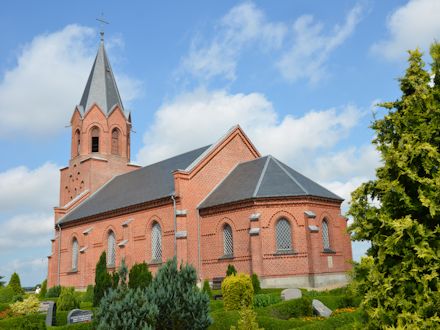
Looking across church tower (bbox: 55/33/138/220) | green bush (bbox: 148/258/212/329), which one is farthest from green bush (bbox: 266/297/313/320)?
church tower (bbox: 55/33/138/220)

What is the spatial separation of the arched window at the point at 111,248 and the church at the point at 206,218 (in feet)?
0.23

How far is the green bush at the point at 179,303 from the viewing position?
9703 mm

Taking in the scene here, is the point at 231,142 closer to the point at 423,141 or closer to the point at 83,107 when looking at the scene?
the point at 83,107

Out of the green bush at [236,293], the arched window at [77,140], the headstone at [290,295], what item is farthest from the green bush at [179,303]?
the arched window at [77,140]

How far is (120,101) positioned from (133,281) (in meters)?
27.9

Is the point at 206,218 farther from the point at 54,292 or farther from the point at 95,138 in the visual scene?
the point at 95,138

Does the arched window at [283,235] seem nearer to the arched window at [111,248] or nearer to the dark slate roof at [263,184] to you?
the dark slate roof at [263,184]

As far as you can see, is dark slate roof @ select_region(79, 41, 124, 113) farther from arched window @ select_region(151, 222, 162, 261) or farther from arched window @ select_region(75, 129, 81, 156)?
arched window @ select_region(151, 222, 162, 261)

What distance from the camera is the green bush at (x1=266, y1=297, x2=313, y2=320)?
561 inches

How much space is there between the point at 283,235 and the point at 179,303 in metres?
14.8

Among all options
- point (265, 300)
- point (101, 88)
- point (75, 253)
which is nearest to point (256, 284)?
point (265, 300)

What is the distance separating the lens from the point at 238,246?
2433cm

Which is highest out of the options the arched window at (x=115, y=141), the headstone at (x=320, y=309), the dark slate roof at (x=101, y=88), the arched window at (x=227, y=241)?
the dark slate roof at (x=101, y=88)

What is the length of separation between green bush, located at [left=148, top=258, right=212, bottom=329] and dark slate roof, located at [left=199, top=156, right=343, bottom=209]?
1390 cm
